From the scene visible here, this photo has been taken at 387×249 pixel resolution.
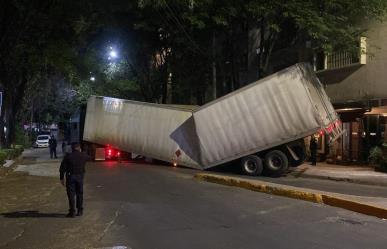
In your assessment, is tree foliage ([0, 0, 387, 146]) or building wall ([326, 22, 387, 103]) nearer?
tree foliage ([0, 0, 387, 146])

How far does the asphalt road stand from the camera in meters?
9.15

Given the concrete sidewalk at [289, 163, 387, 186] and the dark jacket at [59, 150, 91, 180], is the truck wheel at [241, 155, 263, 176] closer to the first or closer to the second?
the concrete sidewalk at [289, 163, 387, 186]

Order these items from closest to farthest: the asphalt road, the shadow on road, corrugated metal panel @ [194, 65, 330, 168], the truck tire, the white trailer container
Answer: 1. the asphalt road
2. the shadow on road
3. corrugated metal panel @ [194, 65, 330, 168]
4. the white trailer container
5. the truck tire

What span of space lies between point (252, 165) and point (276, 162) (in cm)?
109

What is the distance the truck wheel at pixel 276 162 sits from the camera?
74.9 feet

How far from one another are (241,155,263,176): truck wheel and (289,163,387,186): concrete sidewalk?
1.57 m

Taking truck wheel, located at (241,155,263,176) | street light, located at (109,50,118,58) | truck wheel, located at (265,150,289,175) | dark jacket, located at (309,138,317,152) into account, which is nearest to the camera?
truck wheel, located at (265,150,289,175)

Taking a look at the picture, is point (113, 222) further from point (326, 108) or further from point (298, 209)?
point (326, 108)

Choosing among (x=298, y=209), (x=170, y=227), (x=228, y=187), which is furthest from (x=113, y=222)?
(x=228, y=187)

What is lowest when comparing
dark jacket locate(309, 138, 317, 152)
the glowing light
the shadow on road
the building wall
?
the shadow on road

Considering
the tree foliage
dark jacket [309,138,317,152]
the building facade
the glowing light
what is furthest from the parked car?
dark jacket [309,138,317,152]

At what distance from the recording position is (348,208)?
12.4m

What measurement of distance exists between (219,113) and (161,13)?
447 inches

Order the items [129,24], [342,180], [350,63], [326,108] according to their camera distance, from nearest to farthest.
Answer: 1. [342,180]
2. [326,108]
3. [350,63]
4. [129,24]
